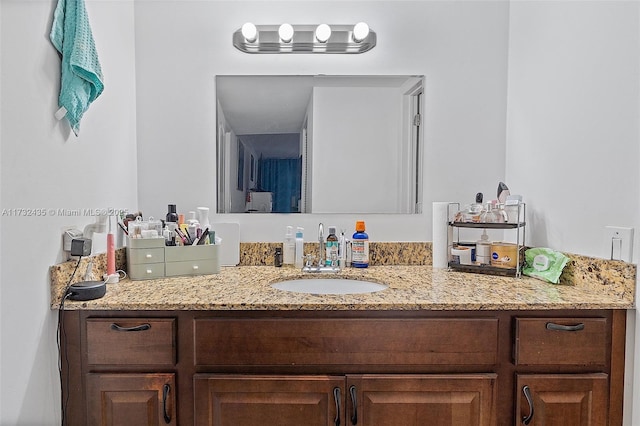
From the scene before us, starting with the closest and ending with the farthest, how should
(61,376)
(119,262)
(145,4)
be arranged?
1. (61,376)
2. (119,262)
3. (145,4)

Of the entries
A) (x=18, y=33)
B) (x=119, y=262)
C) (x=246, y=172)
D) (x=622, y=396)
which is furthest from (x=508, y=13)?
(x=119, y=262)

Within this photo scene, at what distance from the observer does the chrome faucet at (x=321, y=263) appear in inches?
59.8

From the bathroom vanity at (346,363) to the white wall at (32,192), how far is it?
3.1 inches

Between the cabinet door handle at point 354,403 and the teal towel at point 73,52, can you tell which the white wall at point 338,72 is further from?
the cabinet door handle at point 354,403

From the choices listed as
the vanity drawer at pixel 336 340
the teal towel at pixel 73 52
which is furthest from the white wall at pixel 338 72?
the vanity drawer at pixel 336 340

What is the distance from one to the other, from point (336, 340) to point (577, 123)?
112 centimetres

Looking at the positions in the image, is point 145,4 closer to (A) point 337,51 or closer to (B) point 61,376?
(A) point 337,51

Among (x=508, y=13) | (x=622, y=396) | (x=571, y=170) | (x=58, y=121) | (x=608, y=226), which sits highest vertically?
(x=508, y=13)

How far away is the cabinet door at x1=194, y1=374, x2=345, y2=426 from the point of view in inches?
41.9

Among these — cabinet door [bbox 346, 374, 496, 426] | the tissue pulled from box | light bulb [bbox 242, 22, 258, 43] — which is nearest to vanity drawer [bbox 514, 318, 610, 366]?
cabinet door [bbox 346, 374, 496, 426]

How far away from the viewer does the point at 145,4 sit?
1.62 m

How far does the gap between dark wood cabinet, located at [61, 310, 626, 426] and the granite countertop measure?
0.03 metres

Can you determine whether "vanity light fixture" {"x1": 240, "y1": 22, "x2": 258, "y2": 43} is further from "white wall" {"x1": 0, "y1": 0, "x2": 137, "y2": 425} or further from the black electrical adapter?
the black electrical adapter

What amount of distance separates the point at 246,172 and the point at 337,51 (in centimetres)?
69
